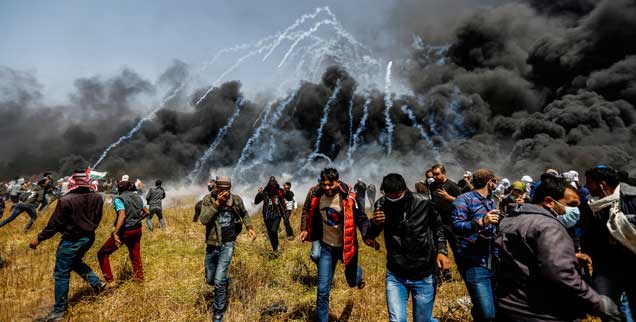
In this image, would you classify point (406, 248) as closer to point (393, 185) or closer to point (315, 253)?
point (393, 185)

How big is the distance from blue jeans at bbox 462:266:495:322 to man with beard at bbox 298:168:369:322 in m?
1.31

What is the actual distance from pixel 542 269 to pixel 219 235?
391 cm

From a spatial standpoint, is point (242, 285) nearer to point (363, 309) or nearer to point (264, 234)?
point (363, 309)

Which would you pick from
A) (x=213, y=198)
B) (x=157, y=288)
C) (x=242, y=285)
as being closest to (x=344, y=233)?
(x=213, y=198)

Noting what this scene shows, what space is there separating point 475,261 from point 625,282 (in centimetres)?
127

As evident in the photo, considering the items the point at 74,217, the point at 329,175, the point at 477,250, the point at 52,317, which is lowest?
the point at 52,317

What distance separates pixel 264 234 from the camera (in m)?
10.7

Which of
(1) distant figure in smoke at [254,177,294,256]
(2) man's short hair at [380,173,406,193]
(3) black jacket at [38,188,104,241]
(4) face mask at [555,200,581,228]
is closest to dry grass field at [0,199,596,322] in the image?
(1) distant figure in smoke at [254,177,294,256]

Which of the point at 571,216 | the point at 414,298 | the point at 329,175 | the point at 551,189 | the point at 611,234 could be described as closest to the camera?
the point at 551,189

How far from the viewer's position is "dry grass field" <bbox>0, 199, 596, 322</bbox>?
15.9 feet

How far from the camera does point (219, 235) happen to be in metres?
4.73

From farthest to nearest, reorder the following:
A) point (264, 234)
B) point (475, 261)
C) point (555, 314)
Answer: point (264, 234)
point (475, 261)
point (555, 314)

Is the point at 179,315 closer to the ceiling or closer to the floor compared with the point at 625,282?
closer to the floor

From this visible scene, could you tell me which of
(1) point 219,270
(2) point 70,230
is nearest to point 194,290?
(1) point 219,270
